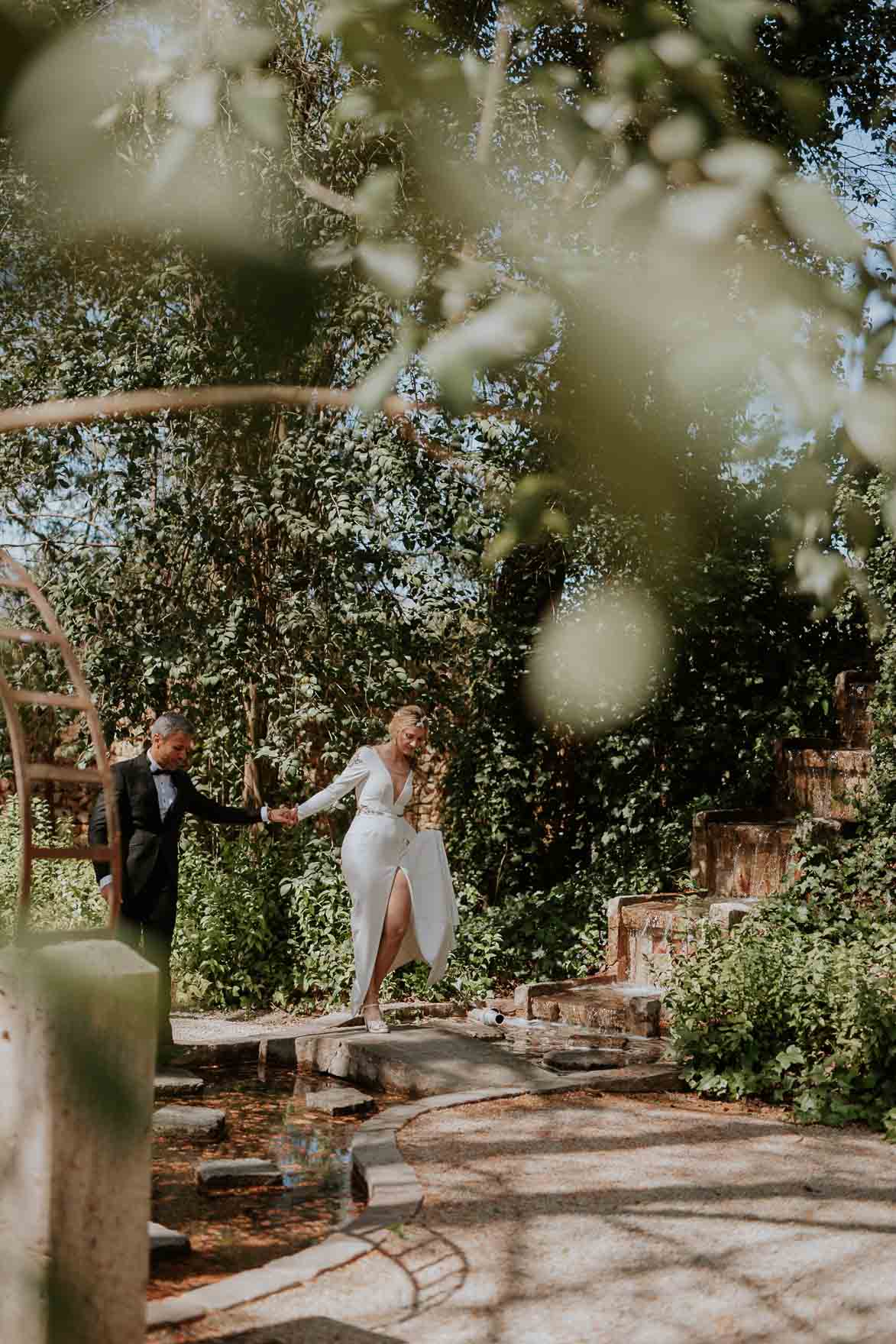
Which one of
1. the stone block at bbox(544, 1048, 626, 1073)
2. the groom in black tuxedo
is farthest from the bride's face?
the stone block at bbox(544, 1048, 626, 1073)

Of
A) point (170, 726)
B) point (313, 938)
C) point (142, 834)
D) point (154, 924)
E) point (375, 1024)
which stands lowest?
point (375, 1024)

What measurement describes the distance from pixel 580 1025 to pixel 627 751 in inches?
119

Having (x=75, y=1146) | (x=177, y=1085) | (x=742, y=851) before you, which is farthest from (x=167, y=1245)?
(x=742, y=851)

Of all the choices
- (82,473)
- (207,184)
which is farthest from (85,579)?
(207,184)

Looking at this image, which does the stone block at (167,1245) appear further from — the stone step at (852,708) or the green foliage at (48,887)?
the stone step at (852,708)

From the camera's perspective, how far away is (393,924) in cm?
777

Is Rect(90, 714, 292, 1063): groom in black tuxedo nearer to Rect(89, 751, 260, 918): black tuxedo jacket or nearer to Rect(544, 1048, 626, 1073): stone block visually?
Rect(89, 751, 260, 918): black tuxedo jacket

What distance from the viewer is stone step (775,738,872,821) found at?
388 inches

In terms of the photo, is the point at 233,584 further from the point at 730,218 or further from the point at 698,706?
the point at 730,218

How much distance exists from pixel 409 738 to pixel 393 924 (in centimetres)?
111

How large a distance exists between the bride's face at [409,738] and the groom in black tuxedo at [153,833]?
4.47 feet

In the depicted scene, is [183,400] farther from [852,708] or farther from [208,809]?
[852,708]

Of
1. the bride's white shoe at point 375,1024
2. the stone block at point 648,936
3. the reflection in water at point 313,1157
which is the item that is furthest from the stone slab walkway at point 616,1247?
the stone block at point 648,936

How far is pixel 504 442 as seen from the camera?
1013 cm
